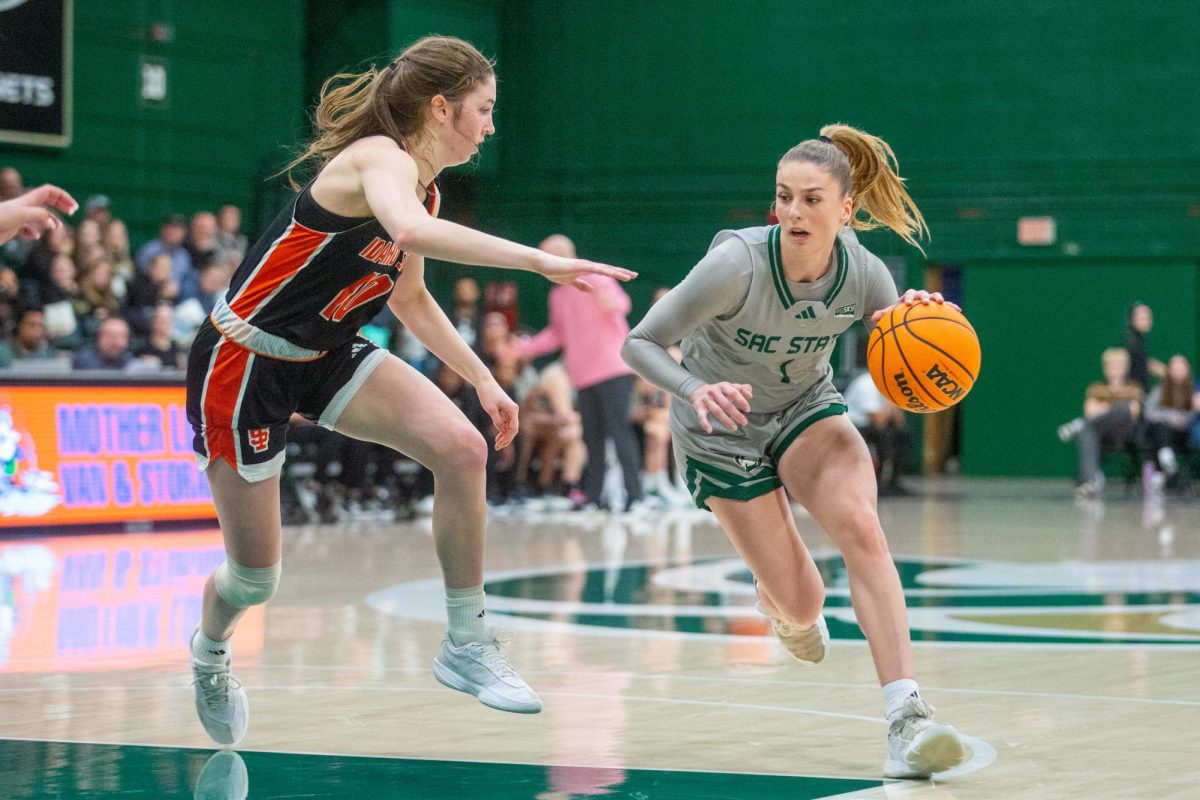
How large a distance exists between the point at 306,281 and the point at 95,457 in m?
6.98

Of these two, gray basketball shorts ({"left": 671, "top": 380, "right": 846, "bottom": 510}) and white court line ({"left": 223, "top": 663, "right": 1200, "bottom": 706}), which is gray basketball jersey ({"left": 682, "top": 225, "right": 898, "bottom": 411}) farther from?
white court line ({"left": 223, "top": 663, "right": 1200, "bottom": 706})

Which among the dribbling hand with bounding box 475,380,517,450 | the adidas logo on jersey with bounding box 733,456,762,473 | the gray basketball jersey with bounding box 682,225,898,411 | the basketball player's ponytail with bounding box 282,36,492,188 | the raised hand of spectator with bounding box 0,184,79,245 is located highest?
the basketball player's ponytail with bounding box 282,36,492,188

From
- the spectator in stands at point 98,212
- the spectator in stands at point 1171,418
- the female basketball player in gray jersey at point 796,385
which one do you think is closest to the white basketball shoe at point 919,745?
the female basketball player in gray jersey at point 796,385

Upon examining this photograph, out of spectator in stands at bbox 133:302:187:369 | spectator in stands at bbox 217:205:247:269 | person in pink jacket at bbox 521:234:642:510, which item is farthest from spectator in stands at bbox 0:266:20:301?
person in pink jacket at bbox 521:234:642:510

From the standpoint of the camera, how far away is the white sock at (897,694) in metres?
3.91

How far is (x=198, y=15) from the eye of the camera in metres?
16.7

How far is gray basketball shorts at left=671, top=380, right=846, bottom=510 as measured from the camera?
4.49 metres

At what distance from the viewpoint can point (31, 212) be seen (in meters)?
4.13

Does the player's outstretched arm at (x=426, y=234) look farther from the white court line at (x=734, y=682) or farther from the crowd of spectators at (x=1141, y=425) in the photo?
the crowd of spectators at (x=1141, y=425)

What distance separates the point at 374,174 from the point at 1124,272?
16.3 metres

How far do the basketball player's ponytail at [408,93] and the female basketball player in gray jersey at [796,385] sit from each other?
0.71 metres

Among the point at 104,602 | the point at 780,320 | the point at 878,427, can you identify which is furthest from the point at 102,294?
the point at 780,320

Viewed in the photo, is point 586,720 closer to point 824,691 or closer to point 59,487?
point 824,691

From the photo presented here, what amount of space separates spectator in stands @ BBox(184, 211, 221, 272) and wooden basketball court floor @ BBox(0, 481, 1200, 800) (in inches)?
148
